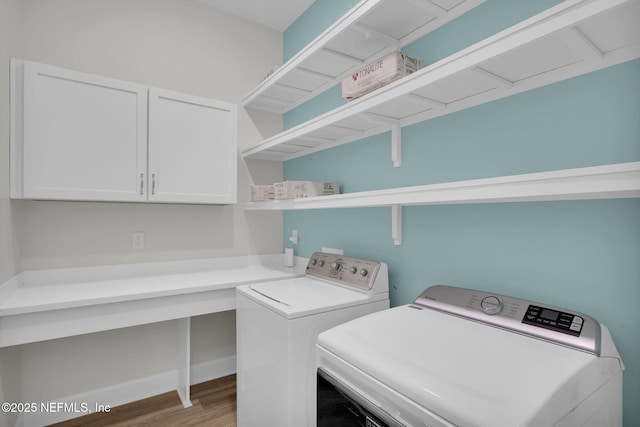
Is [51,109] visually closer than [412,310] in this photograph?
No

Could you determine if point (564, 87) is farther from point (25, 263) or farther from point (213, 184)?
point (25, 263)

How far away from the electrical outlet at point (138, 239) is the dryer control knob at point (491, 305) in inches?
88.0

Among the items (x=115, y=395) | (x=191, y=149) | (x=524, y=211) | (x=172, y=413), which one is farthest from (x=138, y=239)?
(x=524, y=211)

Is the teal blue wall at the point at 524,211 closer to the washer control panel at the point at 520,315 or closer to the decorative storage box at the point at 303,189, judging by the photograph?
the washer control panel at the point at 520,315

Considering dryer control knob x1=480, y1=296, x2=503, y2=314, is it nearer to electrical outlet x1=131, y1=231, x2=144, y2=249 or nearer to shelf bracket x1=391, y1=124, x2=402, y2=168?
shelf bracket x1=391, y1=124, x2=402, y2=168

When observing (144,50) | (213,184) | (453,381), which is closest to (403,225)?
(453,381)

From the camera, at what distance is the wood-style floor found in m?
2.03

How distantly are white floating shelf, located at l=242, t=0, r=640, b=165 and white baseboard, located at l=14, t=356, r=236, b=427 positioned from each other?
212 centimetres

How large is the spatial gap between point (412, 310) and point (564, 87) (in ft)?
3.33

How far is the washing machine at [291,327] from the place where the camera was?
141 cm

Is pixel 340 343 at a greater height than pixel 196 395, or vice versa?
pixel 340 343

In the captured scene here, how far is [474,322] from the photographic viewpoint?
117 cm

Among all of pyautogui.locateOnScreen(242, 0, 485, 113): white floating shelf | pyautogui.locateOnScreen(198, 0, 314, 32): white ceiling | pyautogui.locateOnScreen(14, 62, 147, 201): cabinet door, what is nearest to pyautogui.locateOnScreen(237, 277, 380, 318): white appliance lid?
pyautogui.locateOnScreen(14, 62, 147, 201): cabinet door

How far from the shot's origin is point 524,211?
1.26 m
